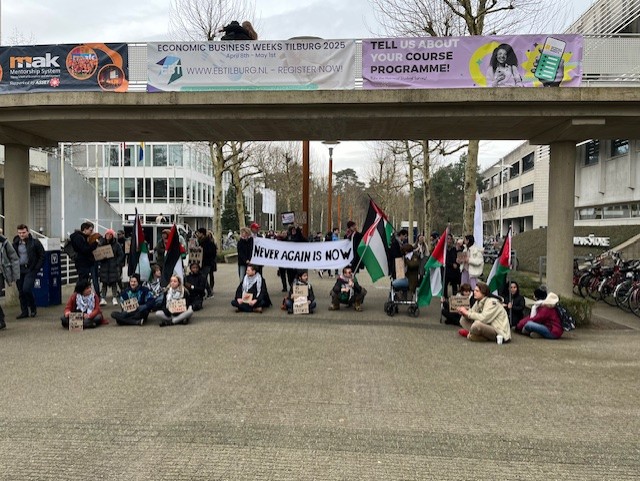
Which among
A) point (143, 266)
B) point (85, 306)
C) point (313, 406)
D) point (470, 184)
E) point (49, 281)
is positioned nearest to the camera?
point (313, 406)

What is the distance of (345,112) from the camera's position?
1042 cm

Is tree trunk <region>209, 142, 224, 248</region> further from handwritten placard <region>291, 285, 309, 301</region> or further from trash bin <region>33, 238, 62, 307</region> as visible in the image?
handwritten placard <region>291, 285, 309, 301</region>

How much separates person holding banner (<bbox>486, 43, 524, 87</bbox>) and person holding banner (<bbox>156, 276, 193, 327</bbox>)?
7.38m

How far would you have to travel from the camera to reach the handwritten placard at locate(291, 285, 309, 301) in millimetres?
11016

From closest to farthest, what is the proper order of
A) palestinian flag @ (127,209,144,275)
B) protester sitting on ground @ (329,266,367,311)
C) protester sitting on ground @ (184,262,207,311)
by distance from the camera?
protester sitting on ground @ (184,262,207,311)
protester sitting on ground @ (329,266,367,311)
palestinian flag @ (127,209,144,275)

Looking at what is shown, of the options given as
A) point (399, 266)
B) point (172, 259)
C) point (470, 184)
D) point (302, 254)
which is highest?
point (470, 184)

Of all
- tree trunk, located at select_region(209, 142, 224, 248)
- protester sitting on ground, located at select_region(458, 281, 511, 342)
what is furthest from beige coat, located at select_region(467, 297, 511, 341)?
tree trunk, located at select_region(209, 142, 224, 248)

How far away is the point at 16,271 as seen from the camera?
9.30 meters

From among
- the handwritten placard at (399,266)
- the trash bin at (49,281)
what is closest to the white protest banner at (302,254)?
the handwritten placard at (399,266)

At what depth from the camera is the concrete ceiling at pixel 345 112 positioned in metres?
9.90

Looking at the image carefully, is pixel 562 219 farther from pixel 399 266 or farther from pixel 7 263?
pixel 7 263

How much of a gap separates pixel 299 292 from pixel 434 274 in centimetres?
291

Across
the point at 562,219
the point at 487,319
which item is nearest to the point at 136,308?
the point at 487,319

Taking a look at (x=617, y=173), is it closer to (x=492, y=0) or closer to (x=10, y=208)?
(x=492, y=0)
